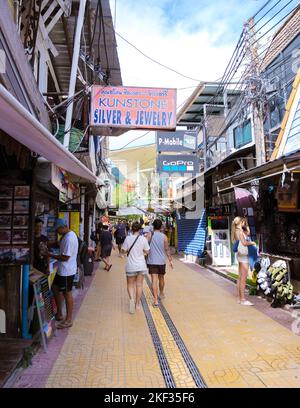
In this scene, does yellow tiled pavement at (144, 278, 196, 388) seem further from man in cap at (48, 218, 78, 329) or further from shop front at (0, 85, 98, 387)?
shop front at (0, 85, 98, 387)

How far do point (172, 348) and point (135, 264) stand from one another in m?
2.12

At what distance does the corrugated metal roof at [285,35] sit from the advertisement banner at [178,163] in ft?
15.0

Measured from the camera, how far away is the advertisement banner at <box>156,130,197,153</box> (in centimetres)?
1395

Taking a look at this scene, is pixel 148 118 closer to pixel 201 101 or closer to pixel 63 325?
pixel 63 325

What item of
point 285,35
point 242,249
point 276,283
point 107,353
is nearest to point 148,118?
point 242,249

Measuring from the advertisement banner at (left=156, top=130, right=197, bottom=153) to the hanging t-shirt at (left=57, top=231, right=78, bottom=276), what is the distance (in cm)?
899

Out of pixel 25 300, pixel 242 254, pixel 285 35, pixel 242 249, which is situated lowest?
pixel 25 300

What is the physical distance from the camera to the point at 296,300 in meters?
6.47

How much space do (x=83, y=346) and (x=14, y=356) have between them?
978 millimetres

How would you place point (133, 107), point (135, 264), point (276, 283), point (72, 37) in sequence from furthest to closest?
point (72, 37) < point (133, 107) < point (276, 283) < point (135, 264)

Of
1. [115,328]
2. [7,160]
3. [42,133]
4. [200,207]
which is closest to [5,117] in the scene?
[42,133]

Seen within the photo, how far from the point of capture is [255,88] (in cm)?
940

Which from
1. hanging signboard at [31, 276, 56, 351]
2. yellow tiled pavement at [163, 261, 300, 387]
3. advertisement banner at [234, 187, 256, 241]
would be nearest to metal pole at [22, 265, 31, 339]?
hanging signboard at [31, 276, 56, 351]

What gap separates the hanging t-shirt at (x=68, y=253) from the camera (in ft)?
17.6
